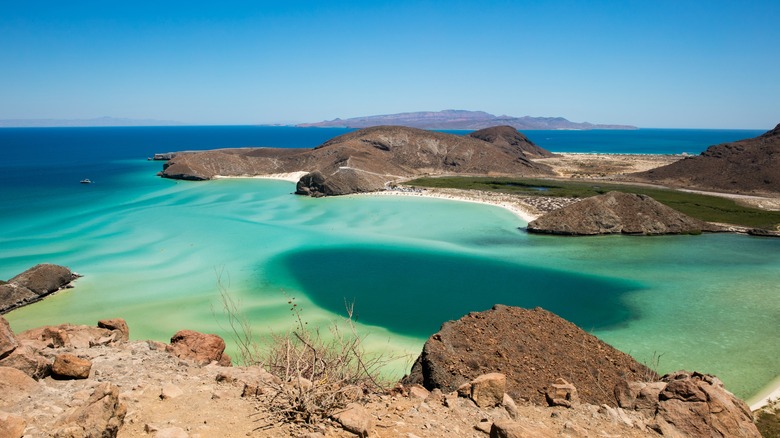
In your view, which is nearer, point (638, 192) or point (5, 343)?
point (5, 343)

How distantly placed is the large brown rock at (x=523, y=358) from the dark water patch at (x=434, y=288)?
617cm

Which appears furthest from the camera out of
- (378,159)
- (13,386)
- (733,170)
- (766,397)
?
(378,159)

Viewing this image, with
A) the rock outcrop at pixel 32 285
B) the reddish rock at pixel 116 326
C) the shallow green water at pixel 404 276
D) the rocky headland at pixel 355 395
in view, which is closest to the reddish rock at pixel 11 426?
the rocky headland at pixel 355 395

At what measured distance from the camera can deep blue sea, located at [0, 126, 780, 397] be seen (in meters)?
17.8

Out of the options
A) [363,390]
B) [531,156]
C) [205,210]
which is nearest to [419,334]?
[363,390]

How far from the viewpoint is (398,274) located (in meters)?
24.2

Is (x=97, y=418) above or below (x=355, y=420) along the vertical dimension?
above

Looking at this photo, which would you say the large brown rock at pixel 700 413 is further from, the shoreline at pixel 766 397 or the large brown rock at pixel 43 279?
the large brown rock at pixel 43 279

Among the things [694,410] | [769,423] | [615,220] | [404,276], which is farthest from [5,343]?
[615,220]

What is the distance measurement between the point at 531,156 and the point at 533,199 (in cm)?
5788

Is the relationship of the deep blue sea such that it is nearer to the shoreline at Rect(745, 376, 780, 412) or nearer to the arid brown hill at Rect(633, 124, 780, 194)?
the shoreline at Rect(745, 376, 780, 412)

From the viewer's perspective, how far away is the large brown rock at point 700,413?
7.29m

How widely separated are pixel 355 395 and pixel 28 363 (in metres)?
5.34

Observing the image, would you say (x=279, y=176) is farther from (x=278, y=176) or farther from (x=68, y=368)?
(x=68, y=368)
